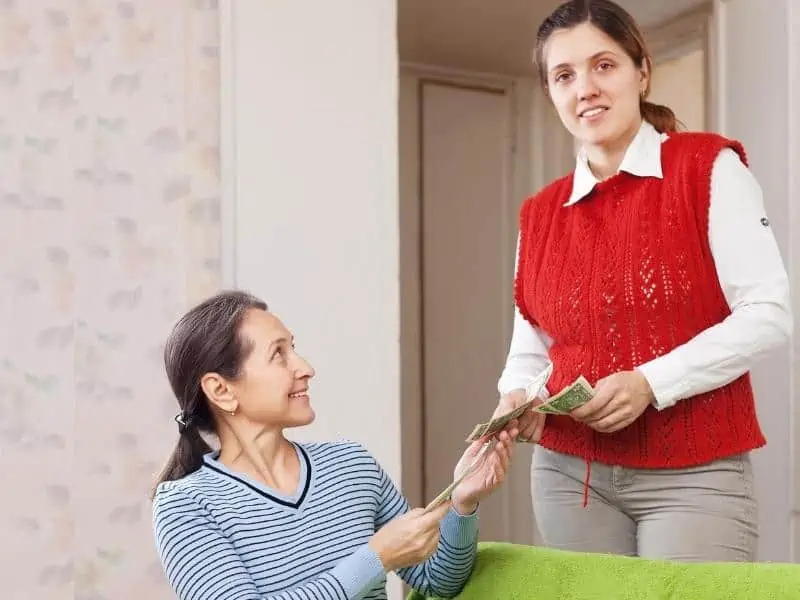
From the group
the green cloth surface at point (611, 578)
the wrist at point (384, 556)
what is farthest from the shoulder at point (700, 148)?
the wrist at point (384, 556)

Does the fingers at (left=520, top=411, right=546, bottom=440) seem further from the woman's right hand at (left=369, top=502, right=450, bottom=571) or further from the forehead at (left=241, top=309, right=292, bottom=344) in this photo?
the forehead at (left=241, top=309, right=292, bottom=344)

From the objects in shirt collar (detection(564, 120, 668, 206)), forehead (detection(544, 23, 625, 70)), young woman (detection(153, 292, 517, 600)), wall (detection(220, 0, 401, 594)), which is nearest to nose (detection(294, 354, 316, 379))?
young woman (detection(153, 292, 517, 600))

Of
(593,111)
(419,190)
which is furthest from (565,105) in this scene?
(419,190)

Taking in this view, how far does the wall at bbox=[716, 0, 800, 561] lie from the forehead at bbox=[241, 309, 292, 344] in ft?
5.03

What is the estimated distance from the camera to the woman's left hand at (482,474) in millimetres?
1656

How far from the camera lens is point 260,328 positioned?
5.57ft

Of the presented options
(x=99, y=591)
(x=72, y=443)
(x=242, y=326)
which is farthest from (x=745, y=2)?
(x=99, y=591)

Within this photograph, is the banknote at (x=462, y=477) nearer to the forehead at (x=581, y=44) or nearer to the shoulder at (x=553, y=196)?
the shoulder at (x=553, y=196)

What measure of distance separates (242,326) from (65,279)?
3.65 ft

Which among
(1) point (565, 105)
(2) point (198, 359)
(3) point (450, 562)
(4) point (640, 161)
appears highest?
(1) point (565, 105)

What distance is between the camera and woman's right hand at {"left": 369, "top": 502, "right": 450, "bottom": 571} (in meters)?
1.51

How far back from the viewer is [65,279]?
8.66 ft

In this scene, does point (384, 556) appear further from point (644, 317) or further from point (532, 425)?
point (644, 317)

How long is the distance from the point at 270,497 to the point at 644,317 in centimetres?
65
